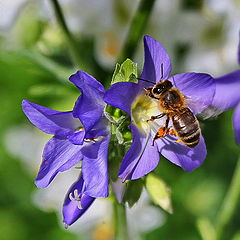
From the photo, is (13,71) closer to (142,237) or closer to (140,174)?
(142,237)

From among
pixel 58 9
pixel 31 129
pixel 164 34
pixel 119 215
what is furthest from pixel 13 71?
pixel 119 215

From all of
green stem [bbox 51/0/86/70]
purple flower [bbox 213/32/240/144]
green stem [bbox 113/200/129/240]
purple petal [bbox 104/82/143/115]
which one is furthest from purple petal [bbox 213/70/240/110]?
green stem [bbox 51/0/86/70]

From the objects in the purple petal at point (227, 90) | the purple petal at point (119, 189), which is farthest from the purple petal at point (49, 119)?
the purple petal at point (227, 90)

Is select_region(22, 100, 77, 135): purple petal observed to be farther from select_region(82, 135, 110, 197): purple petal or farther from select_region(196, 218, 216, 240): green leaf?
select_region(196, 218, 216, 240): green leaf

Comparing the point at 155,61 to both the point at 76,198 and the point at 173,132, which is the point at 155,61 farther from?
the point at 76,198

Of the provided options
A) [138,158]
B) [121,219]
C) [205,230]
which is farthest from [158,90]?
[205,230]

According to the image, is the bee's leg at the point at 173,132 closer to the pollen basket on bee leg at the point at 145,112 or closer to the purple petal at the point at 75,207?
the pollen basket on bee leg at the point at 145,112
